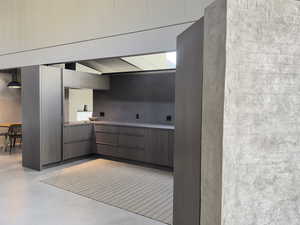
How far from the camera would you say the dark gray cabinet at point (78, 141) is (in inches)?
209

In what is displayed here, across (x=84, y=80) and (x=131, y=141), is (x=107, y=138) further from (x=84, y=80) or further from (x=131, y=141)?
(x=84, y=80)

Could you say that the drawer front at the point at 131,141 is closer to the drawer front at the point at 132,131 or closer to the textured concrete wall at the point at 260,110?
the drawer front at the point at 132,131

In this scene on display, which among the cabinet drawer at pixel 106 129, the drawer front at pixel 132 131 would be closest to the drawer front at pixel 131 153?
the drawer front at pixel 132 131

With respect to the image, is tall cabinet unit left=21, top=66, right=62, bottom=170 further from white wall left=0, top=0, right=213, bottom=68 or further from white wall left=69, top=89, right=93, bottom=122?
white wall left=69, top=89, right=93, bottom=122

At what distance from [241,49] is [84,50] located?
3.92 m

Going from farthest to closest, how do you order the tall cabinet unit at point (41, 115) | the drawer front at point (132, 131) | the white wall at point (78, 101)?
the white wall at point (78, 101) → the drawer front at point (132, 131) → the tall cabinet unit at point (41, 115)

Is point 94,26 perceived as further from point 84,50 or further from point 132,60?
point 132,60

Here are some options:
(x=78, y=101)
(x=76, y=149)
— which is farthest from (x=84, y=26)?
(x=78, y=101)

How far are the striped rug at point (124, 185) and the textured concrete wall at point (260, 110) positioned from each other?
5.98ft

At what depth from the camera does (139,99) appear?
19.6 feet

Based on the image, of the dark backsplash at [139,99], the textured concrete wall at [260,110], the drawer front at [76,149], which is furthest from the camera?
the dark backsplash at [139,99]

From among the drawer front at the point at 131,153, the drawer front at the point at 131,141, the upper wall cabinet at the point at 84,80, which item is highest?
the upper wall cabinet at the point at 84,80

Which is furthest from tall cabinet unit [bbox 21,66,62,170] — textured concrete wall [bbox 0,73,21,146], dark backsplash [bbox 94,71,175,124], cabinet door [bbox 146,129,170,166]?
textured concrete wall [bbox 0,73,21,146]

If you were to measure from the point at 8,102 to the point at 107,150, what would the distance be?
410cm
